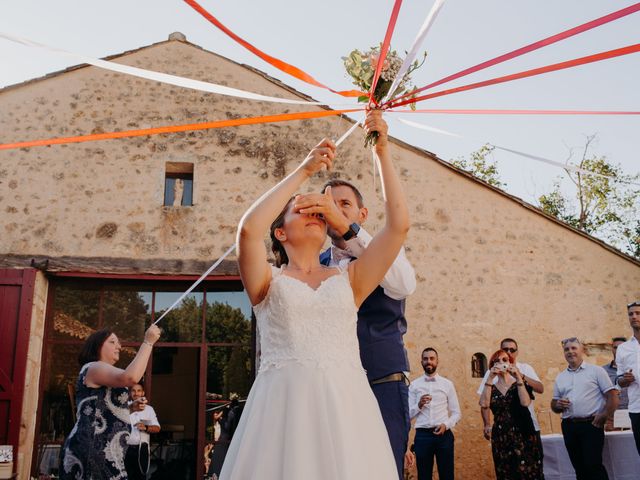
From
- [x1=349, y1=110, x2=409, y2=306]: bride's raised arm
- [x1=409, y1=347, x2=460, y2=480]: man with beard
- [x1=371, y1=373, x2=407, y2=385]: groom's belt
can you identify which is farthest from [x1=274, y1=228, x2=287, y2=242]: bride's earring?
[x1=409, y1=347, x2=460, y2=480]: man with beard

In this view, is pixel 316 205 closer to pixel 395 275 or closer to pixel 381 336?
pixel 395 275

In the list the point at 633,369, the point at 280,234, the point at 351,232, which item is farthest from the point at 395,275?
the point at 633,369

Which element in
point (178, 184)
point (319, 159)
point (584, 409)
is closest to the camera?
point (319, 159)

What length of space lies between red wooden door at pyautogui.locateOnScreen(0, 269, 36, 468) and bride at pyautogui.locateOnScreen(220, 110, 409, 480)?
20.6 ft

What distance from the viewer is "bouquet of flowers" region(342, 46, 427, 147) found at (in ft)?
9.92

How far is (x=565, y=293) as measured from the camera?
9086 millimetres

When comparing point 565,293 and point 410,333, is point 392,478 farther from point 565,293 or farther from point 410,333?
point 565,293

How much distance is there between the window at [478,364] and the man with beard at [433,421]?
1283 mm

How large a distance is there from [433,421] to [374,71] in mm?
4876

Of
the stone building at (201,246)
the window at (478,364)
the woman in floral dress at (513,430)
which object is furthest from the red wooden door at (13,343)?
the window at (478,364)

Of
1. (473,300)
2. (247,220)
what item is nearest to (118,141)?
(473,300)

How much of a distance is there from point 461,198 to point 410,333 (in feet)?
7.01

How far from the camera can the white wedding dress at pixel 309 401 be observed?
196 cm

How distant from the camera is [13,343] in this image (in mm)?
7750
